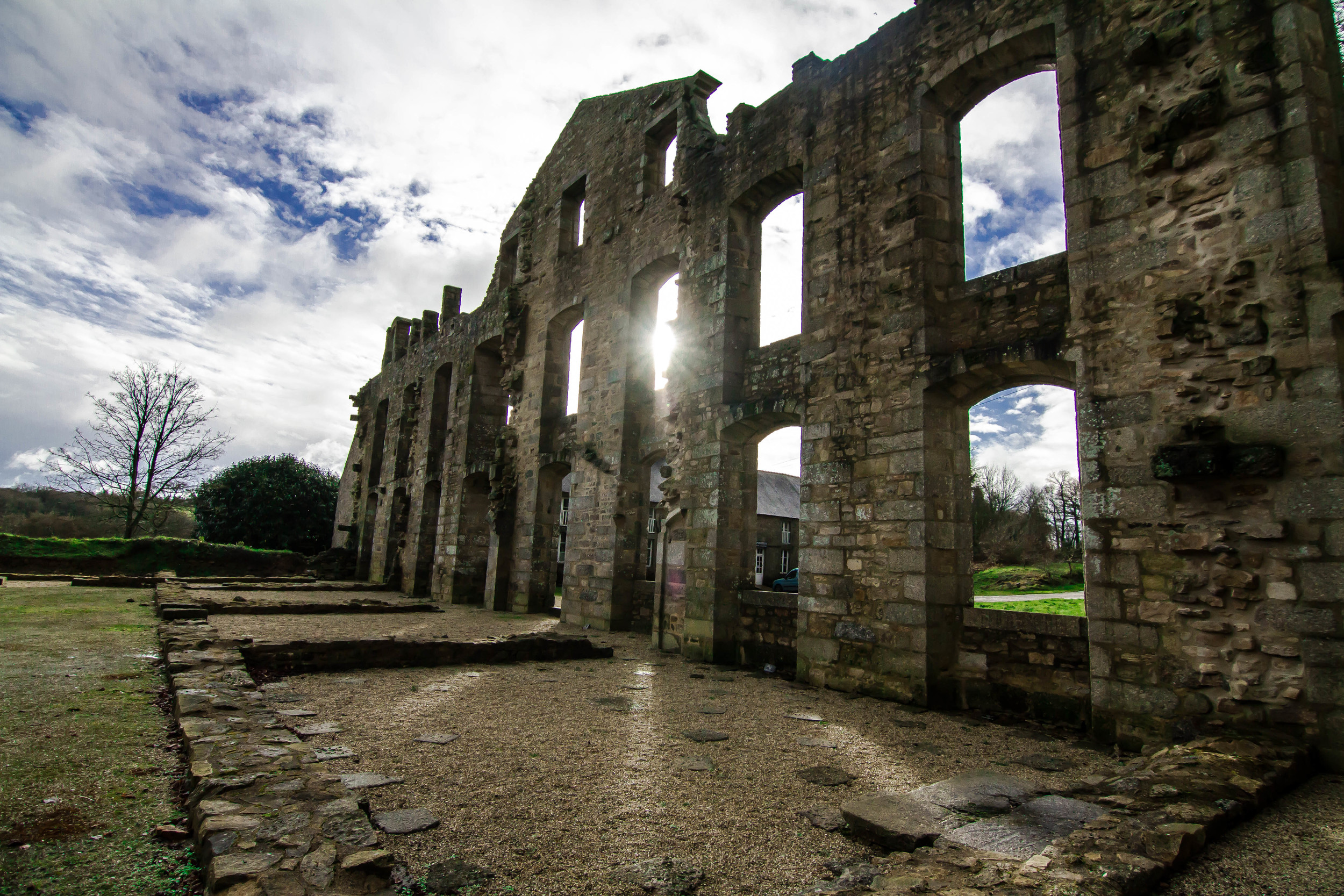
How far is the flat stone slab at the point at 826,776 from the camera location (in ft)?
13.0

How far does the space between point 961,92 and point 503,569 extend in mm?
12023

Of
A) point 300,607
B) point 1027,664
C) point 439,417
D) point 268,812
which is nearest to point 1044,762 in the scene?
point 1027,664

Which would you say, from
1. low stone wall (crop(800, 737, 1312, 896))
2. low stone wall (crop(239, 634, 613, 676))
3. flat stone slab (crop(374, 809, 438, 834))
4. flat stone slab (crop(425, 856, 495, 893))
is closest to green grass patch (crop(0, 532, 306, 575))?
low stone wall (crop(239, 634, 613, 676))

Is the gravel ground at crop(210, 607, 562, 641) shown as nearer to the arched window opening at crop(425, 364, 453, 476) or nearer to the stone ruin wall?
the stone ruin wall

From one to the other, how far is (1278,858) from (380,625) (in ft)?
35.4

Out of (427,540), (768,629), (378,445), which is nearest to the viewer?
(768,629)

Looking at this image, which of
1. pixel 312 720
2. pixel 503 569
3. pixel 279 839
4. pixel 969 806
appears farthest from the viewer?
pixel 503 569

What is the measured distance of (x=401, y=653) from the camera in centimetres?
741

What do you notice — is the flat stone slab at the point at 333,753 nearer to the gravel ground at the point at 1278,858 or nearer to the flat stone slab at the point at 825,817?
the flat stone slab at the point at 825,817

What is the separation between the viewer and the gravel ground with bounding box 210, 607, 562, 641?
8.96 m

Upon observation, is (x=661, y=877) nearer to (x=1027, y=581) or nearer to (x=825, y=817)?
(x=825, y=817)

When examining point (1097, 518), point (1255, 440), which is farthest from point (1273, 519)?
point (1097, 518)

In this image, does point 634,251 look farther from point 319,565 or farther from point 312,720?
point 319,565

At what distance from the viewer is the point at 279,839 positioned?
7.97ft
